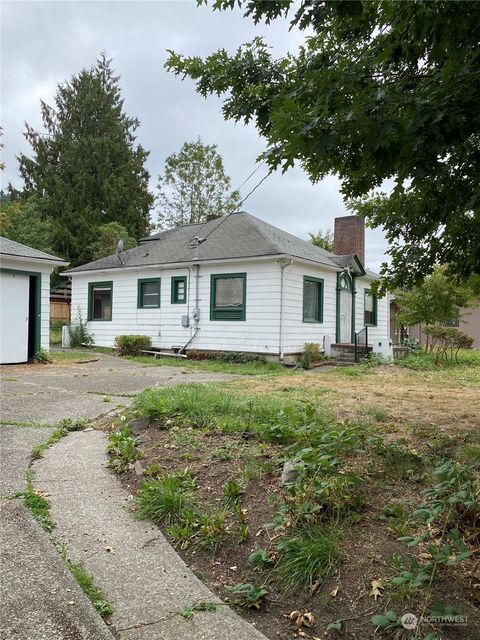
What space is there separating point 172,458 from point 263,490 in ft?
3.53

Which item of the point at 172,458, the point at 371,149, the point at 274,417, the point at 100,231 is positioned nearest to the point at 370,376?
the point at 274,417

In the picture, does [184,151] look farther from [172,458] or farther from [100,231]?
[172,458]

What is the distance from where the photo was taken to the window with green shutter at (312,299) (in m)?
14.2

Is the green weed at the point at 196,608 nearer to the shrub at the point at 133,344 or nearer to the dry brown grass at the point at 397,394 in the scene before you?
the dry brown grass at the point at 397,394

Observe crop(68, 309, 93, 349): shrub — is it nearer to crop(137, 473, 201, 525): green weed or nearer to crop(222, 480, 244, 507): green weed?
crop(137, 473, 201, 525): green weed

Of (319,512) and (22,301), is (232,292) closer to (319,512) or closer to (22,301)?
(22,301)

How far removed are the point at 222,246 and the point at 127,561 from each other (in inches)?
503

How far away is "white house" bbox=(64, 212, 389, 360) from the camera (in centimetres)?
1333

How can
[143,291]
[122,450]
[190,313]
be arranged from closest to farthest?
[122,450] < [190,313] < [143,291]

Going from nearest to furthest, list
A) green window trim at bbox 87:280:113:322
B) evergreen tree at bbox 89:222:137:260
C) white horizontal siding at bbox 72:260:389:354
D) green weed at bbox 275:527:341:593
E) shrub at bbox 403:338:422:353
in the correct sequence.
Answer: green weed at bbox 275:527:341:593 < white horizontal siding at bbox 72:260:389:354 < green window trim at bbox 87:280:113:322 < shrub at bbox 403:338:422:353 < evergreen tree at bbox 89:222:137:260

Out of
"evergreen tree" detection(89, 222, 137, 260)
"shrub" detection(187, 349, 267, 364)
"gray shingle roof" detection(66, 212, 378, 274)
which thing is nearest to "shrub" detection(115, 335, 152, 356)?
"shrub" detection(187, 349, 267, 364)

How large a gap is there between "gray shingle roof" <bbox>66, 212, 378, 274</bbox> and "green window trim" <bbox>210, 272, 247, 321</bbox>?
600 mm

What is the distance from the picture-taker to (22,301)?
39.6 ft

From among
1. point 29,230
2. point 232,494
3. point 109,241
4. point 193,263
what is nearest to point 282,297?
point 193,263
